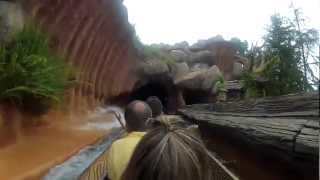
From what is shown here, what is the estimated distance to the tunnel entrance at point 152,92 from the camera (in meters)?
25.0

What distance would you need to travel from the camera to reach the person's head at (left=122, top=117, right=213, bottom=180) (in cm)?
168

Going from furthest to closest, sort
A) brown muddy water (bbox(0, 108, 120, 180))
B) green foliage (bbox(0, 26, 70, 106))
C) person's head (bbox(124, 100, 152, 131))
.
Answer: green foliage (bbox(0, 26, 70, 106)) < brown muddy water (bbox(0, 108, 120, 180)) < person's head (bbox(124, 100, 152, 131))

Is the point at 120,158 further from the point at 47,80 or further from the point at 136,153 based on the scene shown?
the point at 47,80

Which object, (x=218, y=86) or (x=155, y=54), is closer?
(x=155, y=54)

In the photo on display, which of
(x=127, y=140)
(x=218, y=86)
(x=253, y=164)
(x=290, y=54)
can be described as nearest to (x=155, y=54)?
(x=218, y=86)

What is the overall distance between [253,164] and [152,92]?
914 inches

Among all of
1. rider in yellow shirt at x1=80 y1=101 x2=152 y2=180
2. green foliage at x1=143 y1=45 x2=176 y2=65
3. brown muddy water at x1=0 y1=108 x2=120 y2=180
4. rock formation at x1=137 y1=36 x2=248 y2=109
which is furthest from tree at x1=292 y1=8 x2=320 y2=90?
green foliage at x1=143 y1=45 x2=176 y2=65

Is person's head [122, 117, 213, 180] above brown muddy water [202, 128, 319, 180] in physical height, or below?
above

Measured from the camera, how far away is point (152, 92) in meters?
26.3

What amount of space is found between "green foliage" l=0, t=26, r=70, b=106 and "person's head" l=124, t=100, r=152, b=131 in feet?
18.3

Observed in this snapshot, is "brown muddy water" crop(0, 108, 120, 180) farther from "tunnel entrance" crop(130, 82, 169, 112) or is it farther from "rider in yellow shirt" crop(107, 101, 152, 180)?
"tunnel entrance" crop(130, 82, 169, 112)

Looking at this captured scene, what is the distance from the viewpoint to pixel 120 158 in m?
2.83

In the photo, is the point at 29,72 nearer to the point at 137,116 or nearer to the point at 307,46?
the point at 137,116

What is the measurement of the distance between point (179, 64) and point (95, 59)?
278 inches
